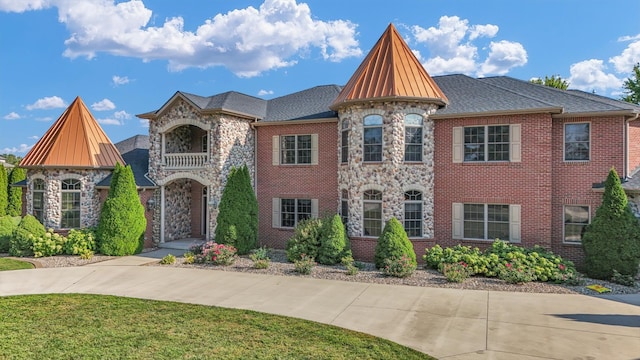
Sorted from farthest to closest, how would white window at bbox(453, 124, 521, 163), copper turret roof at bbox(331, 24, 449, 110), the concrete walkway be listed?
1. copper turret roof at bbox(331, 24, 449, 110)
2. white window at bbox(453, 124, 521, 163)
3. the concrete walkway

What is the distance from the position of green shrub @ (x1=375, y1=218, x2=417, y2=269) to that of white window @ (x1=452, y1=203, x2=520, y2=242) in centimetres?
265

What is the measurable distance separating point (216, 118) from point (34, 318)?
1081cm

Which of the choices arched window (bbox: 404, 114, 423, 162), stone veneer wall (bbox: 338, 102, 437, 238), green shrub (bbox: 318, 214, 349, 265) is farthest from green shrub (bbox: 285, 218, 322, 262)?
arched window (bbox: 404, 114, 423, 162)

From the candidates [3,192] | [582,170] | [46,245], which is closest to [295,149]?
[46,245]

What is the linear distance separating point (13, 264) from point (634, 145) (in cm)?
2401

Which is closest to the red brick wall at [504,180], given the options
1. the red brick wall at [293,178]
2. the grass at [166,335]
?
the red brick wall at [293,178]

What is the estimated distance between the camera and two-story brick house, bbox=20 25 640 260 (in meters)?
14.4

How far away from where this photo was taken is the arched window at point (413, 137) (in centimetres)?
1552

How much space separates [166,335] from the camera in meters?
7.90

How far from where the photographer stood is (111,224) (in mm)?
16797

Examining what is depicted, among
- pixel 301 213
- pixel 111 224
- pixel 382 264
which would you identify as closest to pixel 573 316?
pixel 382 264

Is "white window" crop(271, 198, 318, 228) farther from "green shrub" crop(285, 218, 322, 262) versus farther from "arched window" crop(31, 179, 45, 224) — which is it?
"arched window" crop(31, 179, 45, 224)

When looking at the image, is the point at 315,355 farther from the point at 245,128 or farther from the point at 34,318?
the point at 245,128

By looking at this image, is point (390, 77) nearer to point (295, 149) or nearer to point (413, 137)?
point (413, 137)
